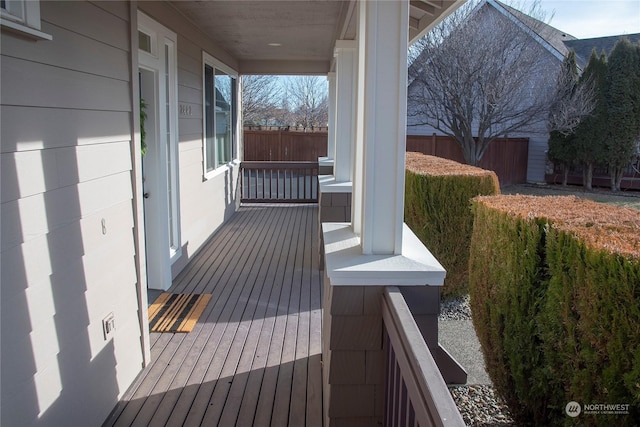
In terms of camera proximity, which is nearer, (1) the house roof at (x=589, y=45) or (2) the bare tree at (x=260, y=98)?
(1) the house roof at (x=589, y=45)

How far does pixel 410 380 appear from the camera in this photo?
146 cm

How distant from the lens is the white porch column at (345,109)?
18.5 ft

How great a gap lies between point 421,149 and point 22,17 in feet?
47.0

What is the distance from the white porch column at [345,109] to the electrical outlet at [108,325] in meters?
3.32

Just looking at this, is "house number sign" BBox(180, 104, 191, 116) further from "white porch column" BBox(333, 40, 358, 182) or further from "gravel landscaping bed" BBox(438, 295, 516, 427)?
"gravel landscaping bed" BBox(438, 295, 516, 427)

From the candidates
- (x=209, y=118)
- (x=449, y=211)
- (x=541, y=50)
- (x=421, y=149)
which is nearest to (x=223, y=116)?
(x=209, y=118)

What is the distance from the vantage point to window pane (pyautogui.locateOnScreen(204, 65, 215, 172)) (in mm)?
6652

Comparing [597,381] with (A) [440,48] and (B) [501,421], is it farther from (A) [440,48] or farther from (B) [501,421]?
(A) [440,48]

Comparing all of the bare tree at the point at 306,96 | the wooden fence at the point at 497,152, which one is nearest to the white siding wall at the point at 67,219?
the wooden fence at the point at 497,152

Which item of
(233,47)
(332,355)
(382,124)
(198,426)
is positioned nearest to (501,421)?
(332,355)

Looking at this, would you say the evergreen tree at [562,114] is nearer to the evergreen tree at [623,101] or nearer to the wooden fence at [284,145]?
the evergreen tree at [623,101]

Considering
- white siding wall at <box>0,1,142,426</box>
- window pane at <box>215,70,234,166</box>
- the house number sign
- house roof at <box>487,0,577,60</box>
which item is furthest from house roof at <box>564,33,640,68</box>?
white siding wall at <box>0,1,142,426</box>

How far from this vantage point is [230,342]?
3.63 meters

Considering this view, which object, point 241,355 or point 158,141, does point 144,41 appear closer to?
point 158,141
